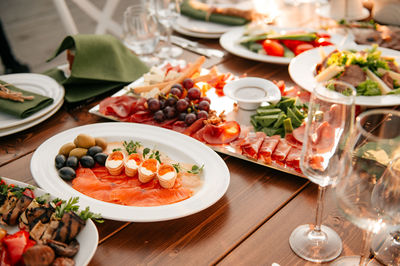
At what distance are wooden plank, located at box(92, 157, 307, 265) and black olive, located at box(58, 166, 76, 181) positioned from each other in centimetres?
27

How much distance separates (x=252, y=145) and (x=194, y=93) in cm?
38

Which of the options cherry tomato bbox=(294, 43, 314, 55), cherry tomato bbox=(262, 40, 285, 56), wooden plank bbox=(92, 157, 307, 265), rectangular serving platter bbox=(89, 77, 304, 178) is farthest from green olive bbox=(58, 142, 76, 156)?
cherry tomato bbox=(294, 43, 314, 55)

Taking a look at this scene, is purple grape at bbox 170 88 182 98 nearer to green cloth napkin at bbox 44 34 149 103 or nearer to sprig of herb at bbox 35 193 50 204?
green cloth napkin at bbox 44 34 149 103

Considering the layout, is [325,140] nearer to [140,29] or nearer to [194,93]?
[194,93]

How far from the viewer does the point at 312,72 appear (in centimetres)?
167

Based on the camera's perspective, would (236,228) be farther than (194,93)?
No

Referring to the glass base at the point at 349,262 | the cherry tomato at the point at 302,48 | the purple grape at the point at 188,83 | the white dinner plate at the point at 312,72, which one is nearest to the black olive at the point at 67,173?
the purple grape at the point at 188,83

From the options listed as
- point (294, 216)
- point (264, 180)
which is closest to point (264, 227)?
point (294, 216)

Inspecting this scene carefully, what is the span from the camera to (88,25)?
16.5 ft

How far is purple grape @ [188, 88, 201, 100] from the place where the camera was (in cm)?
150

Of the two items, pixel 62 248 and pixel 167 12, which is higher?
pixel 167 12

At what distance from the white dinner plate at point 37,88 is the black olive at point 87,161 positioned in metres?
0.39

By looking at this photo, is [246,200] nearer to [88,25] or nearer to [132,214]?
[132,214]

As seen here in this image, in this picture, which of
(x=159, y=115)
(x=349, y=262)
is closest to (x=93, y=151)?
(x=159, y=115)
